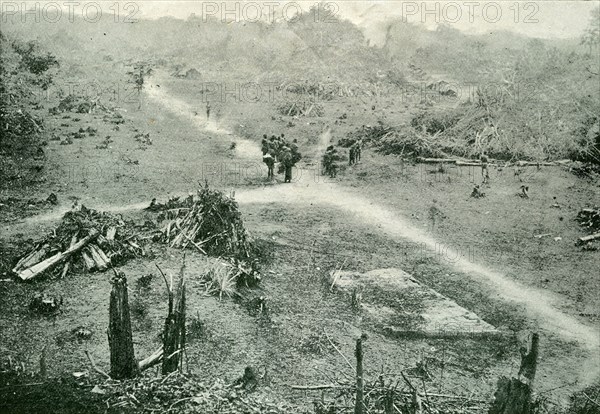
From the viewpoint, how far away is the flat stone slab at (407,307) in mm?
9328

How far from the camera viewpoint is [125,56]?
45.0 meters

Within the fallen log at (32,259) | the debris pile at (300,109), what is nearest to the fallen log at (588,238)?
the fallen log at (32,259)

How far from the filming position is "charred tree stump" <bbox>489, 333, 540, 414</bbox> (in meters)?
5.22

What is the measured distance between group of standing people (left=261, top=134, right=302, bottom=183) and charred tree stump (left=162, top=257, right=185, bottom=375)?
12.2 metres

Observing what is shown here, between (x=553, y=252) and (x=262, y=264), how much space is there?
25.1 feet

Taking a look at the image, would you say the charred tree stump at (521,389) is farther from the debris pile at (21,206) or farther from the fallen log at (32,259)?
the debris pile at (21,206)

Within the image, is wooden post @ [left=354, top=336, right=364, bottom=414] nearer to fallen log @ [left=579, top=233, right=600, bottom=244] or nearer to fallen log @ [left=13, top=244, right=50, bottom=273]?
fallen log @ [left=13, top=244, right=50, bottom=273]

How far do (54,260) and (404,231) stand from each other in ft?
30.2

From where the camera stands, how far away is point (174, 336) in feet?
20.6

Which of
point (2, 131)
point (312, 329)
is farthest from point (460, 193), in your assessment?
point (2, 131)

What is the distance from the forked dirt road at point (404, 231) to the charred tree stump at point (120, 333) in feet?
23.7

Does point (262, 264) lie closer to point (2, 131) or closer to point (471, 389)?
point (471, 389)

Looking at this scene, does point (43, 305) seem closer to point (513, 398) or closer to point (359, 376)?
point (359, 376)

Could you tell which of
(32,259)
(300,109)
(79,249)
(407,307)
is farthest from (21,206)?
(300,109)
